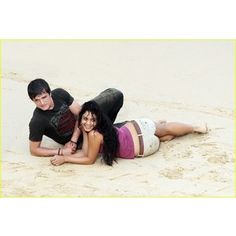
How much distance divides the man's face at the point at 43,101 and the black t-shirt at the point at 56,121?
2.5 inches

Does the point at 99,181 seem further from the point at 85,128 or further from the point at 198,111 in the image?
the point at 198,111

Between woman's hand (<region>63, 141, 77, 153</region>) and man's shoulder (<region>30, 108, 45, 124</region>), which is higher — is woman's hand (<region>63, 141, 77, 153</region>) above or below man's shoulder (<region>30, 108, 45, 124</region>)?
below

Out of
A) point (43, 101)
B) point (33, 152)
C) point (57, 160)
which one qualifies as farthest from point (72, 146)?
point (43, 101)

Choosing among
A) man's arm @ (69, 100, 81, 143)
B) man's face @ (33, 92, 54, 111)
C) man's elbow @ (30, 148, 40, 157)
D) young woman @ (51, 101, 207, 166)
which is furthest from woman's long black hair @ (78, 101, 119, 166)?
man's elbow @ (30, 148, 40, 157)

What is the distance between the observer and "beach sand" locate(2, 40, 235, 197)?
387 cm

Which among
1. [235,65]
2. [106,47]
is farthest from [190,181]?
[106,47]

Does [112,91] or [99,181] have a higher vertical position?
[112,91]

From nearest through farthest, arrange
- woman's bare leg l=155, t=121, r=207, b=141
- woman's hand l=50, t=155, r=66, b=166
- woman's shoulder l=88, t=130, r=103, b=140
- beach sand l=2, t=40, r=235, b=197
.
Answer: beach sand l=2, t=40, r=235, b=197, woman's shoulder l=88, t=130, r=103, b=140, woman's hand l=50, t=155, r=66, b=166, woman's bare leg l=155, t=121, r=207, b=141

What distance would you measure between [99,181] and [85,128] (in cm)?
43

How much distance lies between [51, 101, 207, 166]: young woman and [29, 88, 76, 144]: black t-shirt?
0.55 feet

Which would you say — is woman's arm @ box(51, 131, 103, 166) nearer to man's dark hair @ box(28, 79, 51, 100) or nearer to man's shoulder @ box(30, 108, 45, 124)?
man's shoulder @ box(30, 108, 45, 124)

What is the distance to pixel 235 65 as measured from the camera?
6.28 m

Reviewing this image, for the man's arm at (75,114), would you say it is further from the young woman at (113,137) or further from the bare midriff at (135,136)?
the bare midriff at (135,136)

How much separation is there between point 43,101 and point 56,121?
9.6 inches
